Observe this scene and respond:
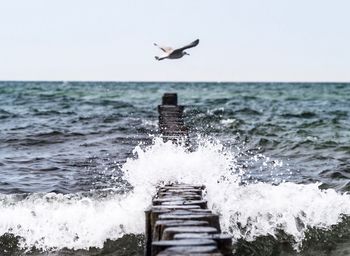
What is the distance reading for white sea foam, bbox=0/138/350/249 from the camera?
6727mm

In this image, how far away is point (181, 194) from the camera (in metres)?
5.47

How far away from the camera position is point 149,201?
739 cm

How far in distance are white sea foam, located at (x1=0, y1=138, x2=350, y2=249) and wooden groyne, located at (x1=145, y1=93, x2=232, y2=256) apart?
1175 millimetres

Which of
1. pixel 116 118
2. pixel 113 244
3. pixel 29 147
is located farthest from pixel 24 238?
pixel 116 118

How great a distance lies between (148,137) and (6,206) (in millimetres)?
6710

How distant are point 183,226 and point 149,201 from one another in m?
3.37
